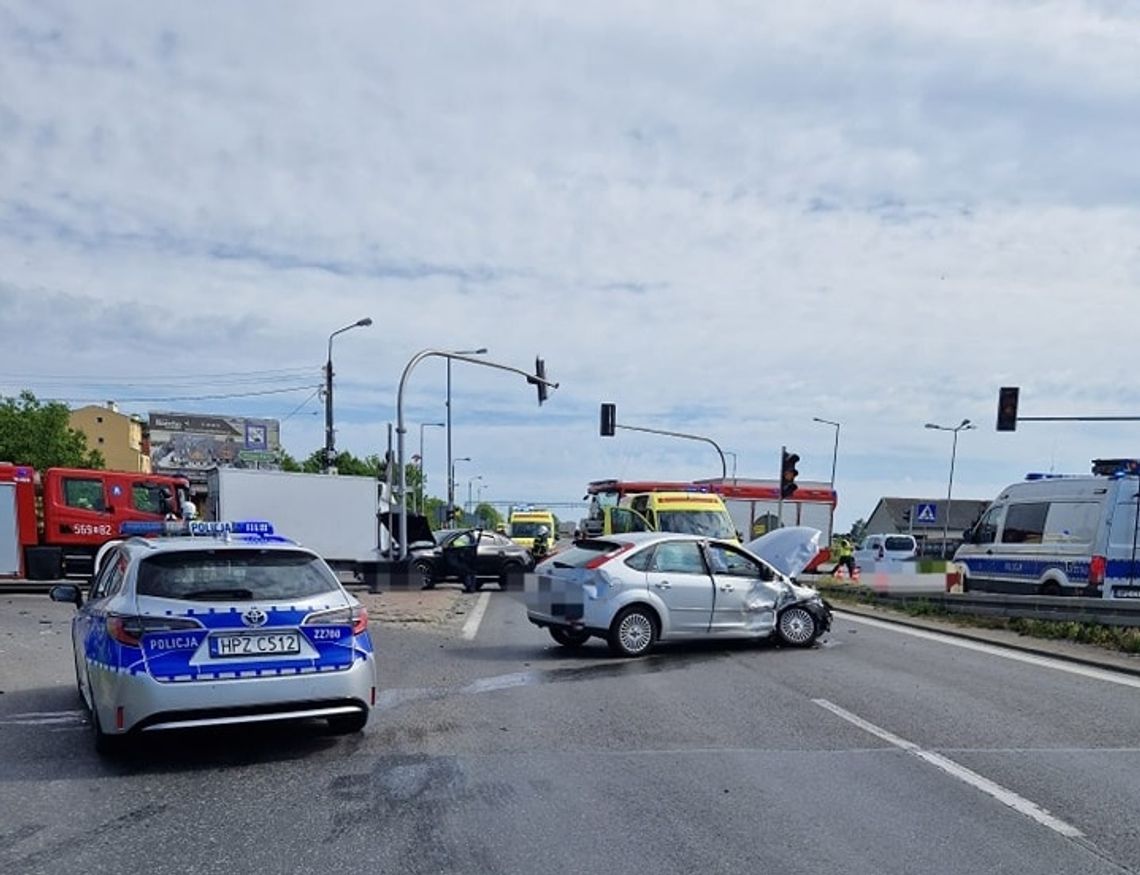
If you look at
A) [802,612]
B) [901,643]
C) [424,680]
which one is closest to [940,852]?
→ [424,680]

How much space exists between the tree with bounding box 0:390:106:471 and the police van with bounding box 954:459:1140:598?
130ft

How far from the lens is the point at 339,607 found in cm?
711

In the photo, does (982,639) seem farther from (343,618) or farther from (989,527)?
(343,618)

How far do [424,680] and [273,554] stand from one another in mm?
3369

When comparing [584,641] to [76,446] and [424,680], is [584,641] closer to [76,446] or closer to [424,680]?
[424,680]

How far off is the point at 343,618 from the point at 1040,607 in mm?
11293

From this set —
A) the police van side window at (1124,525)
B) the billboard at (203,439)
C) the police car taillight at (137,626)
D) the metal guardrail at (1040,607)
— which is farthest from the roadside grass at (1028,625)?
the billboard at (203,439)

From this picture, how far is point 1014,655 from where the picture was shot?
1229 centimetres

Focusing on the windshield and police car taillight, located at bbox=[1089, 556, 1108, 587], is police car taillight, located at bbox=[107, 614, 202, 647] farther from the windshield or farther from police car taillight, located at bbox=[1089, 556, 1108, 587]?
the windshield

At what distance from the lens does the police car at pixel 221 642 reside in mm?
6379

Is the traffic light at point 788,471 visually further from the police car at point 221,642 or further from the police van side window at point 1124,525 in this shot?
the police car at point 221,642

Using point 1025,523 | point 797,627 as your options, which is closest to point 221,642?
point 797,627

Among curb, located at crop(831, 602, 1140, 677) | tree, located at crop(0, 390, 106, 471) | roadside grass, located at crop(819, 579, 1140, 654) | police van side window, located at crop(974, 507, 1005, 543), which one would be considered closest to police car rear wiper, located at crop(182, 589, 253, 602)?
curb, located at crop(831, 602, 1140, 677)

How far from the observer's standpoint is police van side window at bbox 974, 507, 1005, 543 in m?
18.8
